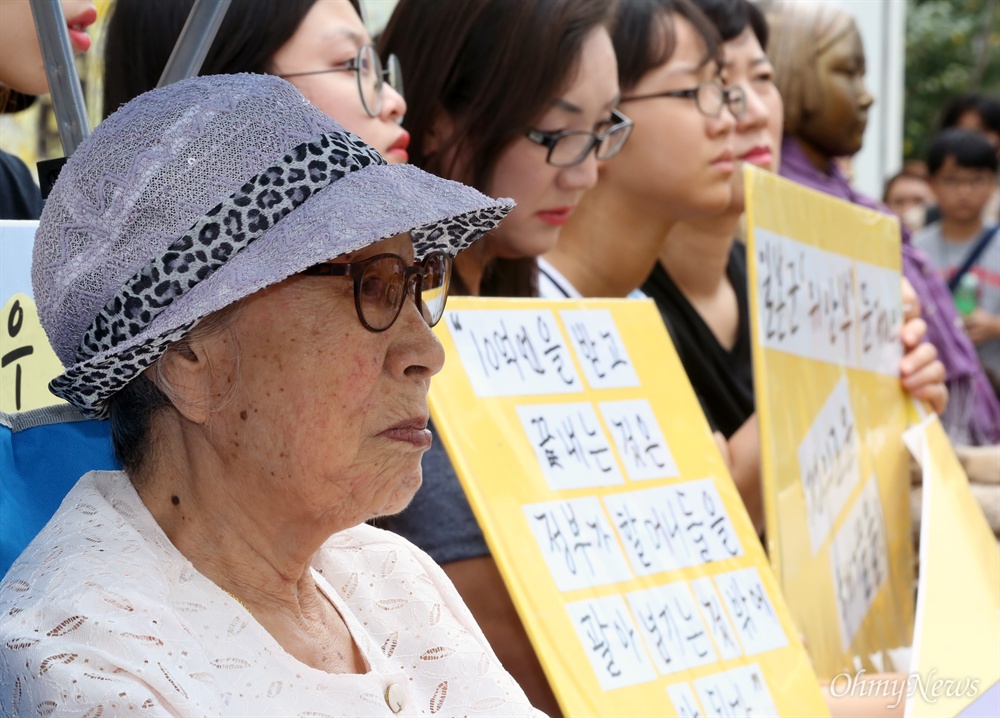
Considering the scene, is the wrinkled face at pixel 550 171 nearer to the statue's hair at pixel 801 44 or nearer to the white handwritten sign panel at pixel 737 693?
Answer: the white handwritten sign panel at pixel 737 693

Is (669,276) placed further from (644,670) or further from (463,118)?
(644,670)

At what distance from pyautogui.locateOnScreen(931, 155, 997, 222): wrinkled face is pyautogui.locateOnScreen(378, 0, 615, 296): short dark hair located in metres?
4.76

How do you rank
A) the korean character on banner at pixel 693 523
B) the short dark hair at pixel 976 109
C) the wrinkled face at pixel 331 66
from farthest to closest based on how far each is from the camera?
the short dark hair at pixel 976 109
the wrinkled face at pixel 331 66
the korean character on banner at pixel 693 523

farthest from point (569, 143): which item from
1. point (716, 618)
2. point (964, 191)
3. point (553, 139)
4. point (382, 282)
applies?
point (964, 191)

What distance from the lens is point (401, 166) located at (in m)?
1.54

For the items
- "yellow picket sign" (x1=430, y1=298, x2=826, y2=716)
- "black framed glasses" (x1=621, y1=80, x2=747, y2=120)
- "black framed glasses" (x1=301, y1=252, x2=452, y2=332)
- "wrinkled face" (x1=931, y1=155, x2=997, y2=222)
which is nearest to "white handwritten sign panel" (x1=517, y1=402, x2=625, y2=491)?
"yellow picket sign" (x1=430, y1=298, x2=826, y2=716)

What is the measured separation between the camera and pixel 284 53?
2357 millimetres

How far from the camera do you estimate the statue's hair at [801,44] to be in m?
4.31

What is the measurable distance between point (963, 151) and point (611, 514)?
5.86 m

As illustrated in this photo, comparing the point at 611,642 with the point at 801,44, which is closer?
the point at 611,642

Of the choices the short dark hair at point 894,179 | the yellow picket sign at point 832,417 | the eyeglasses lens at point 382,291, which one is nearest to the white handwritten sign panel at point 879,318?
the yellow picket sign at point 832,417

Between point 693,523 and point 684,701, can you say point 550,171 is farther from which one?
point 684,701

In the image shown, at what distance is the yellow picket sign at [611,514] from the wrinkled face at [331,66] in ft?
1.67

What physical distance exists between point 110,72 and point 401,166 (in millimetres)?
1160
